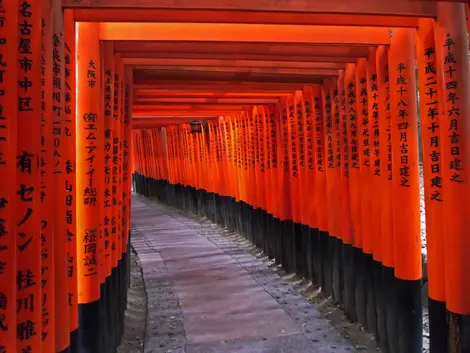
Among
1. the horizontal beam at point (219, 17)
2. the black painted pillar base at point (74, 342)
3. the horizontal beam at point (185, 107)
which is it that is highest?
the horizontal beam at point (185, 107)

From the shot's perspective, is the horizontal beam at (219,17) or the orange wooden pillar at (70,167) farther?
Result: the horizontal beam at (219,17)

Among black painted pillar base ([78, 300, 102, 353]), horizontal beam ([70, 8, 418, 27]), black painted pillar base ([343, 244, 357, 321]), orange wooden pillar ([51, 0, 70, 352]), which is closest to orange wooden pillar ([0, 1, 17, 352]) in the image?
orange wooden pillar ([51, 0, 70, 352])

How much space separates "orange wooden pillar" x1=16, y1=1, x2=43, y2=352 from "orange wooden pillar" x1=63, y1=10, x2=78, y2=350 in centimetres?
88

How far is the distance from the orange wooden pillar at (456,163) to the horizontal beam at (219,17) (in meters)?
0.38

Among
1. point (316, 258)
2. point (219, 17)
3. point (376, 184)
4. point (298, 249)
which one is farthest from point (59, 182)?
point (298, 249)

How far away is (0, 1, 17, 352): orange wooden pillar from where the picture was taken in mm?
1953

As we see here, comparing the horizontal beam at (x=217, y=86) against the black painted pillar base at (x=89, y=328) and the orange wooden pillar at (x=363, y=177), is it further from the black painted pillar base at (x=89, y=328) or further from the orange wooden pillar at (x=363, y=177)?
the black painted pillar base at (x=89, y=328)

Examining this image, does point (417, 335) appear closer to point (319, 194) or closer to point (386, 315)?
point (386, 315)

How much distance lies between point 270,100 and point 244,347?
465cm

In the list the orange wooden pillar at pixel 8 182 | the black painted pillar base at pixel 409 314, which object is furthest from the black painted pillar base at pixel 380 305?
the orange wooden pillar at pixel 8 182

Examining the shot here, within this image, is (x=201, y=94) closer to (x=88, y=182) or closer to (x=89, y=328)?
(x=88, y=182)

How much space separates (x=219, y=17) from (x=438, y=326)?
2.93m

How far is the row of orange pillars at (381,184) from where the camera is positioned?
130 inches

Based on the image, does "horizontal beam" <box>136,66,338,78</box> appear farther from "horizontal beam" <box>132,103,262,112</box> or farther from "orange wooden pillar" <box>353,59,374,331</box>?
"horizontal beam" <box>132,103,262,112</box>
